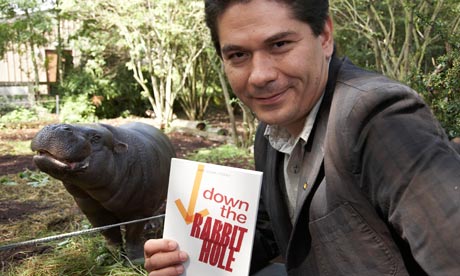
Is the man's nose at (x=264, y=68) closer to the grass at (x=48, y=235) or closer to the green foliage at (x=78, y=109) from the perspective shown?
the grass at (x=48, y=235)

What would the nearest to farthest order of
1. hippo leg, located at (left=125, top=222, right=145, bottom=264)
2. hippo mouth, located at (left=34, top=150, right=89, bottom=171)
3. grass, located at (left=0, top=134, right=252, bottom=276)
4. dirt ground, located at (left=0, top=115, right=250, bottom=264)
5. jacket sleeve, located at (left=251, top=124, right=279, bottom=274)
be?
1. jacket sleeve, located at (left=251, top=124, right=279, bottom=274)
2. hippo mouth, located at (left=34, top=150, right=89, bottom=171)
3. grass, located at (left=0, top=134, right=252, bottom=276)
4. hippo leg, located at (left=125, top=222, right=145, bottom=264)
5. dirt ground, located at (left=0, top=115, right=250, bottom=264)

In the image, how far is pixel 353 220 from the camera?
45.6 inches

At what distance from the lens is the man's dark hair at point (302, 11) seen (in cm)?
129

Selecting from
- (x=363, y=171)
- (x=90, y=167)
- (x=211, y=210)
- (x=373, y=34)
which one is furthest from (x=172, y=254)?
(x=373, y=34)

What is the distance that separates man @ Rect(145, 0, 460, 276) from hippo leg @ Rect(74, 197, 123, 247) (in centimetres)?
169

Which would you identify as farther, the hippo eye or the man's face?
the hippo eye

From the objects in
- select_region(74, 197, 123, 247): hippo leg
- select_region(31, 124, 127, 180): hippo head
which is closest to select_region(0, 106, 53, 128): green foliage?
select_region(74, 197, 123, 247): hippo leg

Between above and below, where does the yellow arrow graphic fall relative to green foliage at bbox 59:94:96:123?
above

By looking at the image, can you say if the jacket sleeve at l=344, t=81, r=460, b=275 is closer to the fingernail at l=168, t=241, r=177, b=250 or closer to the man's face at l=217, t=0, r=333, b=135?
the man's face at l=217, t=0, r=333, b=135

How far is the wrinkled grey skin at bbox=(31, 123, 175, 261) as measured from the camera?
2.41m

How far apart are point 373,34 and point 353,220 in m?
7.86

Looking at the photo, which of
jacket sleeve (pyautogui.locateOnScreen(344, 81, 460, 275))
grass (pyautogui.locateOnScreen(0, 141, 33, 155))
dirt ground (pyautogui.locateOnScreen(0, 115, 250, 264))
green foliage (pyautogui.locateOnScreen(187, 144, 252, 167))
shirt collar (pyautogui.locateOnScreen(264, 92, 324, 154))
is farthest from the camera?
green foliage (pyautogui.locateOnScreen(187, 144, 252, 167))

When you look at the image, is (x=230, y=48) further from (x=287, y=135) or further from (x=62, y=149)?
(x=62, y=149)

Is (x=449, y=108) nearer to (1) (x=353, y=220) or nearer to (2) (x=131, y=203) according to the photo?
(2) (x=131, y=203)
